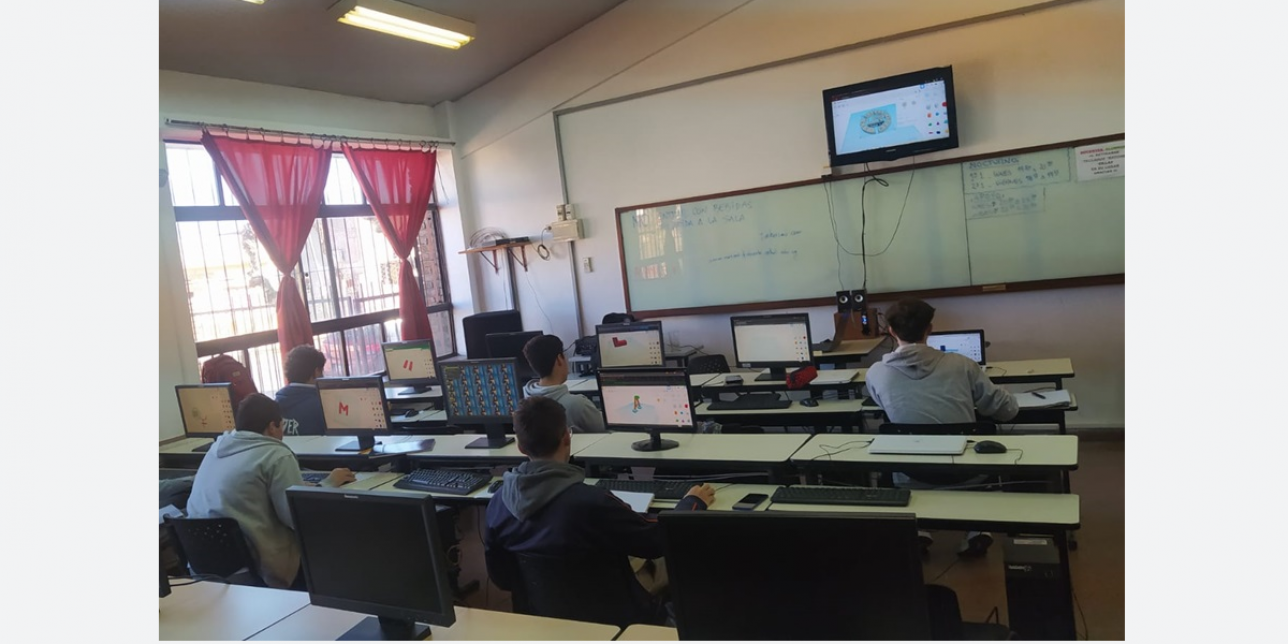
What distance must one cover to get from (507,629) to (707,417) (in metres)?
2.42

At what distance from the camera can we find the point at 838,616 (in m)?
1.41

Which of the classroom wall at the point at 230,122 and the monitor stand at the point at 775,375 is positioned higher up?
the classroom wall at the point at 230,122

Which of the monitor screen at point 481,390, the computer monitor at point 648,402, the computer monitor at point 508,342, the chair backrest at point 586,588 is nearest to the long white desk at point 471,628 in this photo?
the chair backrest at point 586,588

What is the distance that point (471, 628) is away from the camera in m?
2.01

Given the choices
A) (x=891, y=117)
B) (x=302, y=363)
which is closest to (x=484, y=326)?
(x=302, y=363)

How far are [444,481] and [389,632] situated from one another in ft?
4.46

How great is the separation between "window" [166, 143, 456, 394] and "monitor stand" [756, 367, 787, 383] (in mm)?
2820

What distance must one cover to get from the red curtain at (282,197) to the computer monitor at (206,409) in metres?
1.12

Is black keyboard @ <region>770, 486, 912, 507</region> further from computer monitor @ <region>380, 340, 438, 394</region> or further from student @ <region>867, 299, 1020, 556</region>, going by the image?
computer monitor @ <region>380, 340, 438, 394</region>

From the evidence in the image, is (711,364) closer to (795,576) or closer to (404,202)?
(404,202)

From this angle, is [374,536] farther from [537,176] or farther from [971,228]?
[537,176]

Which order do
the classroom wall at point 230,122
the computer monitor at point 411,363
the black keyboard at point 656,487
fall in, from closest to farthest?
the black keyboard at point 656,487, the classroom wall at point 230,122, the computer monitor at point 411,363

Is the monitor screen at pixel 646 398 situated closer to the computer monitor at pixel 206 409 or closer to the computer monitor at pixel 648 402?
the computer monitor at pixel 648 402

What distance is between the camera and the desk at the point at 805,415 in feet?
13.0
